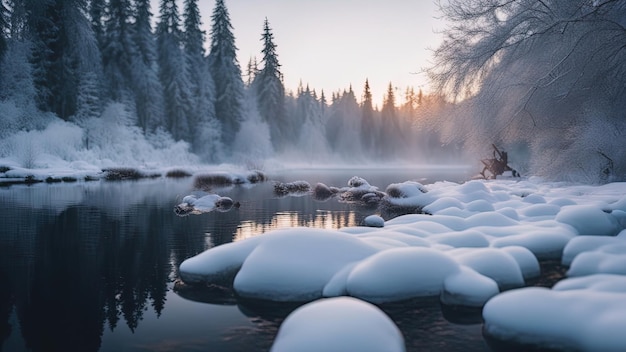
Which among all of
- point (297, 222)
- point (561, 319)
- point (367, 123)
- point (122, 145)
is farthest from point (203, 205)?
point (367, 123)

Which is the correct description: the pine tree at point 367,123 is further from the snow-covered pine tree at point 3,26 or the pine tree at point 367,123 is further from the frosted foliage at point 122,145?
the snow-covered pine tree at point 3,26

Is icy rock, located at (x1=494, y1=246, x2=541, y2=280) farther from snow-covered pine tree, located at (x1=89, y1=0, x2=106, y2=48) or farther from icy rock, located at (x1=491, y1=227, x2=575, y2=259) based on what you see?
snow-covered pine tree, located at (x1=89, y1=0, x2=106, y2=48)

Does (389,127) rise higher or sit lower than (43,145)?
higher

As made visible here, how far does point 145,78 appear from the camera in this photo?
3825cm

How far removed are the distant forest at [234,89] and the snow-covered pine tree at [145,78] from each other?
109 millimetres

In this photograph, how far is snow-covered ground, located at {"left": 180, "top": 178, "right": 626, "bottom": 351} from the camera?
3939mm

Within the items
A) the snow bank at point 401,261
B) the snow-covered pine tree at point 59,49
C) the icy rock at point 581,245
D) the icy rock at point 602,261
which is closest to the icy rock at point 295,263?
the snow bank at point 401,261

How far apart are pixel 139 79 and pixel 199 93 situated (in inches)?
248

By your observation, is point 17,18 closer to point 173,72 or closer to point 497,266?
point 173,72

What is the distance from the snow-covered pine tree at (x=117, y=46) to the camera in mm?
36969

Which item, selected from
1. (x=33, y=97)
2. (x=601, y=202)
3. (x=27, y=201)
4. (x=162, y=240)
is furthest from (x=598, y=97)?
(x=33, y=97)

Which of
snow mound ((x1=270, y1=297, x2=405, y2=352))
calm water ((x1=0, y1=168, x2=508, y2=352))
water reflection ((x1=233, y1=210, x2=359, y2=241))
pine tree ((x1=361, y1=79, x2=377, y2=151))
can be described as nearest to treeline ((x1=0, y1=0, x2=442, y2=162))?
water reflection ((x1=233, y1=210, x2=359, y2=241))

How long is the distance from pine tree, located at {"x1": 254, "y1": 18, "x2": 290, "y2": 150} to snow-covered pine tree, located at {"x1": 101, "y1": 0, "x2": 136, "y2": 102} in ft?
A: 51.1

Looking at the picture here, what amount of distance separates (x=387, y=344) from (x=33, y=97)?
113ft
